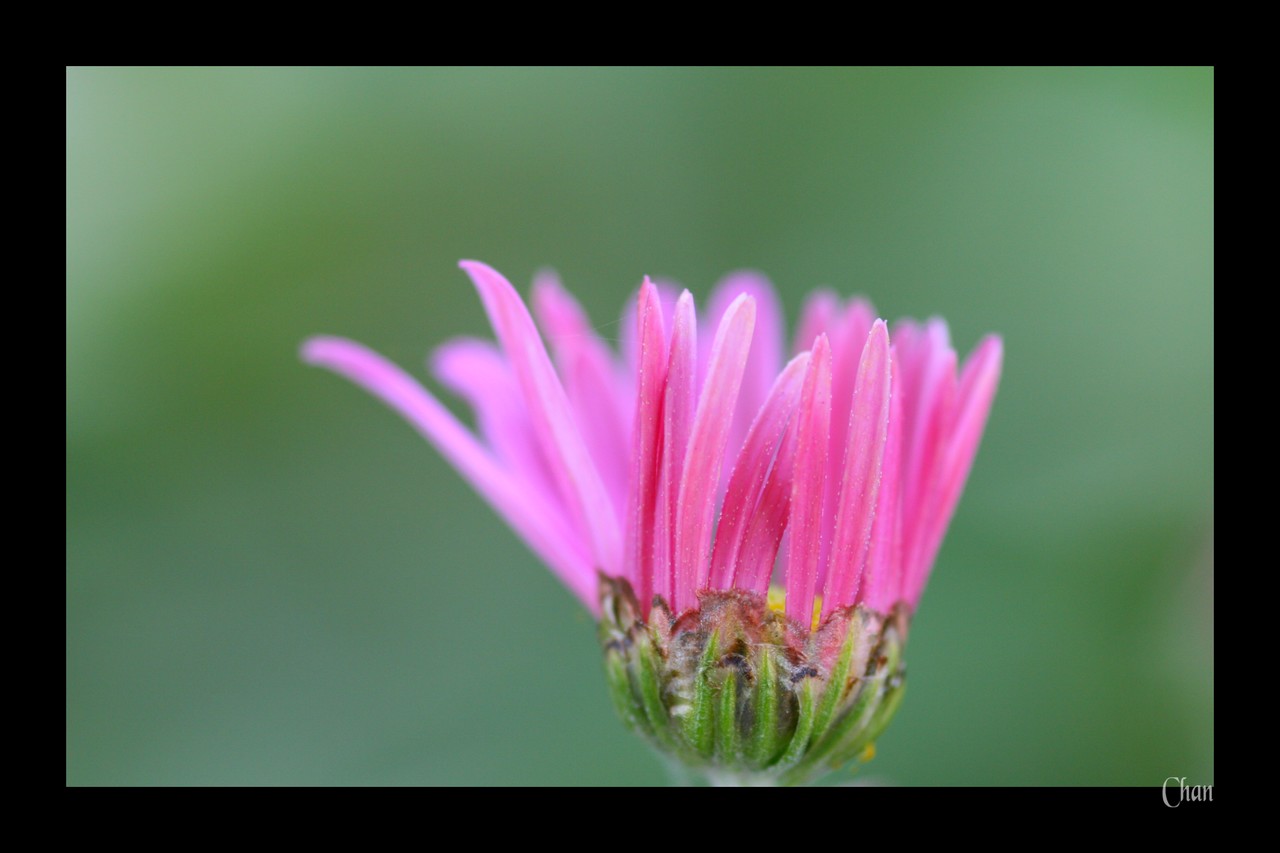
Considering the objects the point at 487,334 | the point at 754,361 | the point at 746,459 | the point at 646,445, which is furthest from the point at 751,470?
the point at 487,334

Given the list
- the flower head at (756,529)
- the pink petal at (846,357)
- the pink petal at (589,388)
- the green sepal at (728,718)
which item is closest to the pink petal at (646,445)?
the flower head at (756,529)

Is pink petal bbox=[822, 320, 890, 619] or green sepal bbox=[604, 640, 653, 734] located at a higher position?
pink petal bbox=[822, 320, 890, 619]

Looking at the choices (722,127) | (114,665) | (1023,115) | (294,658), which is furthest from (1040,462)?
(114,665)

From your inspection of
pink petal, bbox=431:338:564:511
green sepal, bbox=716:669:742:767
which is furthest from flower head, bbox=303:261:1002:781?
pink petal, bbox=431:338:564:511

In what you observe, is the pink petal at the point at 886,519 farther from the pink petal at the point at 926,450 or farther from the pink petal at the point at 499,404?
the pink petal at the point at 499,404

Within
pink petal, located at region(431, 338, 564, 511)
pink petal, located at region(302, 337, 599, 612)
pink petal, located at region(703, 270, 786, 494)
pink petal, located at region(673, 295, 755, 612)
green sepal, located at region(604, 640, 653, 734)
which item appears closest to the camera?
pink petal, located at region(673, 295, 755, 612)

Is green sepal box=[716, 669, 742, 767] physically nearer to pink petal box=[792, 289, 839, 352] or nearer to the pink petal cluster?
the pink petal cluster

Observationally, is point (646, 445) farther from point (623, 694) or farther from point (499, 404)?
point (499, 404)
